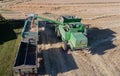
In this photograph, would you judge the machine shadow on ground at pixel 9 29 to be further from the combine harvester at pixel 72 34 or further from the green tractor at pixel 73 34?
the green tractor at pixel 73 34

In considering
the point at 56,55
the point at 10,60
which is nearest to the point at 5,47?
the point at 10,60

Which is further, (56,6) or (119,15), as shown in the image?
(56,6)

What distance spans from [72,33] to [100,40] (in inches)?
190

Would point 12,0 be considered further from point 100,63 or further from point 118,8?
point 100,63

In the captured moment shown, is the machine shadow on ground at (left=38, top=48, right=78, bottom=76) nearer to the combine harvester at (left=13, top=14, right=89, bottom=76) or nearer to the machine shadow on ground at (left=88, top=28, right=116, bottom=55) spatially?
the combine harvester at (left=13, top=14, right=89, bottom=76)

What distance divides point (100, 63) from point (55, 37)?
23.8 ft

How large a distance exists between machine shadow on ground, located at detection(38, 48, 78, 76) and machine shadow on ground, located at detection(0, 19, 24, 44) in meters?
4.79

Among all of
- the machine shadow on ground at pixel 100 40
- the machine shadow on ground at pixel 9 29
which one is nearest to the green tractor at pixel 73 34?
the machine shadow on ground at pixel 100 40

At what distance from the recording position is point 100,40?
2567 cm

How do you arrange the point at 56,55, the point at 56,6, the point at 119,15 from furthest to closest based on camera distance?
the point at 56,6
the point at 119,15
the point at 56,55

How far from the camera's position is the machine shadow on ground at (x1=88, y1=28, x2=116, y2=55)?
23.4 m

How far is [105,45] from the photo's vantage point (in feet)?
79.8

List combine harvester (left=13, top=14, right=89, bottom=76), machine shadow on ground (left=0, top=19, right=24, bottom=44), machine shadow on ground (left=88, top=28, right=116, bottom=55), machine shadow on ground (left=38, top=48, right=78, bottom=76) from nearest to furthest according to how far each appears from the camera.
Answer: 1. combine harvester (left=13, top=14, right=89, bottom=76)
2. machine shadow on ground (left=38, top=48, right=78, bottom=76)
3. machine shadow on ground (left=88, top=28, right=116, bottom=55)
4. machine shadow on ground (left=0, top=19, right=24, bottom=44)

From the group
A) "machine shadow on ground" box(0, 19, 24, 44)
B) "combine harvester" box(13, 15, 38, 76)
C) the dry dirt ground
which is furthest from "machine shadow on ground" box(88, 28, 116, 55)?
"machine shadow on ground" box(0, 19, 24, 44)
